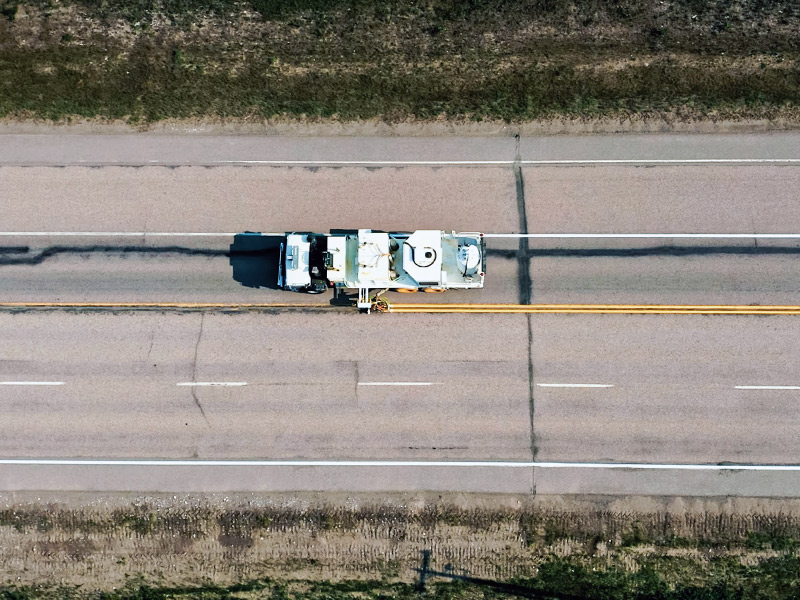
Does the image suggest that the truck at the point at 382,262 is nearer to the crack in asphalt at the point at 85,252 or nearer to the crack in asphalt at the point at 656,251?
the crack in asphalt at the point at 656,251

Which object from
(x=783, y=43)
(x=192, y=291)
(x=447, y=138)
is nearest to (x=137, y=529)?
(x=192, y=291)

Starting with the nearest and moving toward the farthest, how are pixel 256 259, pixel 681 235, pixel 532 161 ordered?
pixel 681 235 → pixel 256 259 → pixel 532 161

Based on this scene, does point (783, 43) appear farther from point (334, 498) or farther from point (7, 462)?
point (7, 462)

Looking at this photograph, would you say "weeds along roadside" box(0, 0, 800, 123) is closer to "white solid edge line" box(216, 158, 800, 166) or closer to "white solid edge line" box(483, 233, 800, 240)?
"white solid edge line" box(216, 158, 800, 166)

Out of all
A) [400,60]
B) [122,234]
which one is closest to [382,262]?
[400,60]

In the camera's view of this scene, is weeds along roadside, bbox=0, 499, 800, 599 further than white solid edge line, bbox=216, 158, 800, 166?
No

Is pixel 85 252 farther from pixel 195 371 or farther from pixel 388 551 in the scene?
pixel 388 551

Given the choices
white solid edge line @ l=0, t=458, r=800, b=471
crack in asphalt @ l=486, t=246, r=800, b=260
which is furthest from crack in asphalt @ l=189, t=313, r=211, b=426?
crack in asphalt @ l=486, t=246, r=800, b=260
